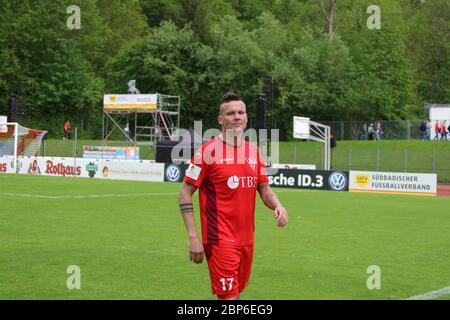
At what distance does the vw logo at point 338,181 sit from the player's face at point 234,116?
2834 cm

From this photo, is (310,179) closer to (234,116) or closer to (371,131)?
(371,131)

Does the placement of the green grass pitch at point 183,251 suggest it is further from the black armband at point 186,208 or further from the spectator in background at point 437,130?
the spectator in background at point 437,130

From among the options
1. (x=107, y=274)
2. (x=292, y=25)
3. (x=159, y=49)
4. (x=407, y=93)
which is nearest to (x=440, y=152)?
(x=407, y=93)

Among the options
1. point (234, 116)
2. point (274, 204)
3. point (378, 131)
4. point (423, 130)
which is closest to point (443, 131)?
point (423, 130)

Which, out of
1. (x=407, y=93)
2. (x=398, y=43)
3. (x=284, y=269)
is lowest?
(x=284, y=269)

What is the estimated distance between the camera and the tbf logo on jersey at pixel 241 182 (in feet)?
21.8

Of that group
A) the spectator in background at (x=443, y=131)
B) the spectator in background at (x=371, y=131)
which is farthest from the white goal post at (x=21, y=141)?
the spectator in background at (x=443, y=131)

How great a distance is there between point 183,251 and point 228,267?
270 inches

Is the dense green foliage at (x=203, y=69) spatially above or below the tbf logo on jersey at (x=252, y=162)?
above

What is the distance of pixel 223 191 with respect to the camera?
21.8 feet

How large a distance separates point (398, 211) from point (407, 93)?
4789 centimetres
